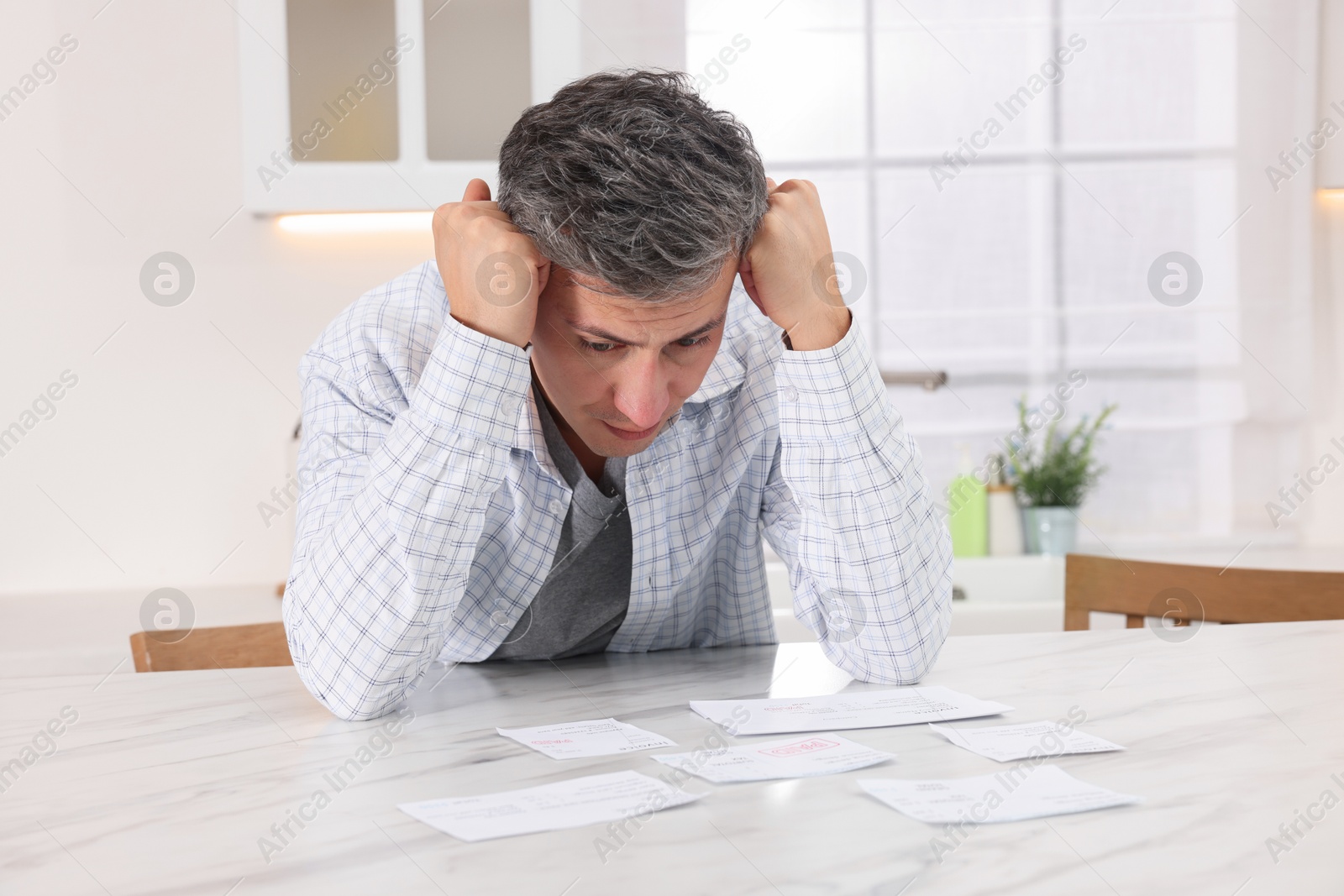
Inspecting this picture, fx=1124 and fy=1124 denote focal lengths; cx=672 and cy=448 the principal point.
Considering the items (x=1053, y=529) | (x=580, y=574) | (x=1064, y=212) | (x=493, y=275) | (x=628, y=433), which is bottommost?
(x=1053, y=529)

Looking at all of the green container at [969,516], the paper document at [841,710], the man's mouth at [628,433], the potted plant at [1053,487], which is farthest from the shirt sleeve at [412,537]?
the potted plant at [1053,487]

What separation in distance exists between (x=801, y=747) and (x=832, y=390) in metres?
0.38

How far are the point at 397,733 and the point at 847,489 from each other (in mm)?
468

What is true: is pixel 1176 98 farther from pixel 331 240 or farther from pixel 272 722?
pixel 272 722

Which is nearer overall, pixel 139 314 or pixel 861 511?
pixel 861 511

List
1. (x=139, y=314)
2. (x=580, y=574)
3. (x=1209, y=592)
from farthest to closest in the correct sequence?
(x=139, y=314), (x=1209, y=592), (x=580, y=574)

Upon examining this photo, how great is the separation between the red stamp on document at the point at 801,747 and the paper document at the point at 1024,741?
9 cm

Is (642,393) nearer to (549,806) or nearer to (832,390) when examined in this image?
(832,390)

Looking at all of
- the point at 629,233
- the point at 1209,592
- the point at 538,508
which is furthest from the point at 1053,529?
the point at 629,233

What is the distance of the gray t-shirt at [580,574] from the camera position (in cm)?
119

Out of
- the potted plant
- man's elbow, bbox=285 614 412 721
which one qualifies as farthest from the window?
man's elbow, bbox=285 614 412 721

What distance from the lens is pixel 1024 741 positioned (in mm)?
817

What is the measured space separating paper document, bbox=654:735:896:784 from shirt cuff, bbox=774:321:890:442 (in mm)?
341

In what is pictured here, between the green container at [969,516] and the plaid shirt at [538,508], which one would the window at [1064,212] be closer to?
the green container at [969,516]
